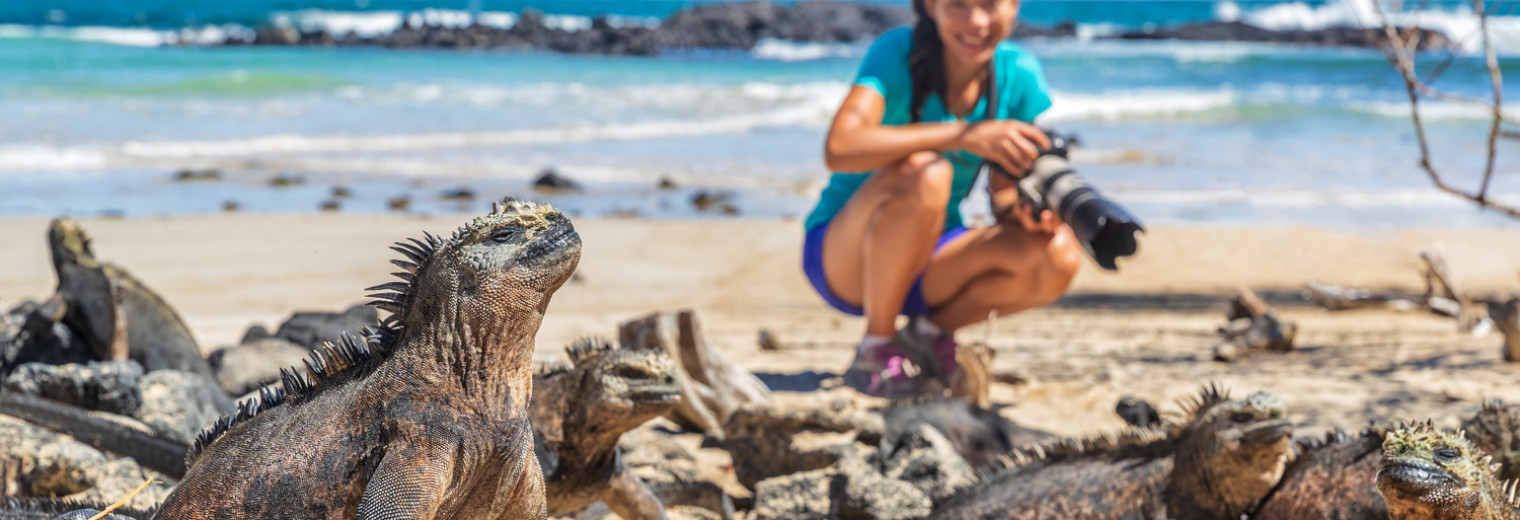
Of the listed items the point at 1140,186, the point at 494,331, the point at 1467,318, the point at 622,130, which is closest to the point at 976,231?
the point at 1467,318

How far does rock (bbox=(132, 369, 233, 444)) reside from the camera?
3.71m

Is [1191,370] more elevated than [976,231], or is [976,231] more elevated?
[976,231]

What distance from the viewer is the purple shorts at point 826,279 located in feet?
17.8

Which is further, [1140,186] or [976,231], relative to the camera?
[1140,186]

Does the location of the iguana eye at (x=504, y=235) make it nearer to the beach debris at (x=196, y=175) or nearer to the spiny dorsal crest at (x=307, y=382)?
the spiny dorsal crest at (x=307, y=382)

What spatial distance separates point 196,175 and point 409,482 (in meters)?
11.1

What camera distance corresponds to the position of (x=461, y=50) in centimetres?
3509

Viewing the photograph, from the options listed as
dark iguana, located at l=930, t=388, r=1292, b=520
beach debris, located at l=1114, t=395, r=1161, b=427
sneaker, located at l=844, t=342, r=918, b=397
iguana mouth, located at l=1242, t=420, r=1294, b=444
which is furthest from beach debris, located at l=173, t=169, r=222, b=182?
iguana mouth, located at l=1242, t=420, r=1294, b=444

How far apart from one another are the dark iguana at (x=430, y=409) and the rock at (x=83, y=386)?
1840mm

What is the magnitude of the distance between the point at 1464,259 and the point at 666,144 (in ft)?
31.2

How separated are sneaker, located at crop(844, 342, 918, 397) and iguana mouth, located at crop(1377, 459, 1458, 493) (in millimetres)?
2979

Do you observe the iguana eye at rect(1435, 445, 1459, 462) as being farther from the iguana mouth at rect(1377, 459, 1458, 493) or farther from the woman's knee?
the woman's knee

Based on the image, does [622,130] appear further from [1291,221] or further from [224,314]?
[224,314]

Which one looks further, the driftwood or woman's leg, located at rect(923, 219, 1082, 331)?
woman's leg, located at rect(923, 219, 1082, 331)
